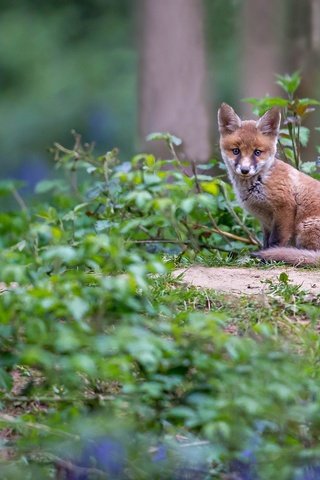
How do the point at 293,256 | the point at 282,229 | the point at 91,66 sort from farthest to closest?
the point at 91,66 → the point at 282,229 → the point at 293,256

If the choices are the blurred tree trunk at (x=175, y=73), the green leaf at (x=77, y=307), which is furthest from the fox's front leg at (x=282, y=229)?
the blurred tree trunk at (x=175, y=73)

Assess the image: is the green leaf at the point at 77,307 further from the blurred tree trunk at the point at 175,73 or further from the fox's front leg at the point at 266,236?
the blurred tree trunk at the point at 175,73

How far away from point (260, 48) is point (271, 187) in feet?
20.4

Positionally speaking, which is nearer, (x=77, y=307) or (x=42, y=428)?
(x=77, y=307)

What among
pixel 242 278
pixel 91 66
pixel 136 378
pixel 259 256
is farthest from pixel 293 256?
pixel 91 66

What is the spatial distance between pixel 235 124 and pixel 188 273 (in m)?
1.53

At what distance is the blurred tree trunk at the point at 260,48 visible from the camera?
12117mm

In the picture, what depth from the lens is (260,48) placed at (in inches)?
492

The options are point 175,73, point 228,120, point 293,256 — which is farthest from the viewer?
point 175,73

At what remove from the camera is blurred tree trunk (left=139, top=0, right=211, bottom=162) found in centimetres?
1138

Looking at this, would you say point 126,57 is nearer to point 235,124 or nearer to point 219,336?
point 235,124

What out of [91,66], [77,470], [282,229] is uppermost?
[77,470]

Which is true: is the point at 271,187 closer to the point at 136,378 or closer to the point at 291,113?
the point at 291,113

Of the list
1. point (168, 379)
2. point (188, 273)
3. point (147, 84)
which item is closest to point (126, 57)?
point (147, 84)
